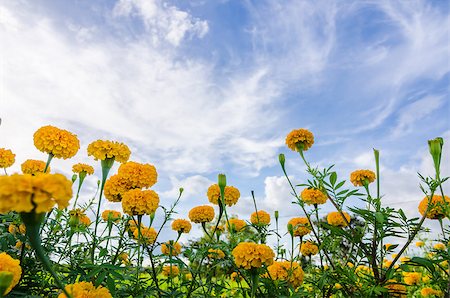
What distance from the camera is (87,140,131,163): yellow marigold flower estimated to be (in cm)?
228

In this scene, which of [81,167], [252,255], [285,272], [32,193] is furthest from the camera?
[81,167]

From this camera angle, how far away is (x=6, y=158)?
3406 millimetres

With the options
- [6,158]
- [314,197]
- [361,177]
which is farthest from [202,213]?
Result: [6,158]

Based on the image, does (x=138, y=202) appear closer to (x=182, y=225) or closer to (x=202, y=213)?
(x=202, y=213)

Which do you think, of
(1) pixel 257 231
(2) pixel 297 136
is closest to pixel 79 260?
(1) pixel 257 231

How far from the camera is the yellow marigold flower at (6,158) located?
11.1ft

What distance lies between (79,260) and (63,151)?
67cm

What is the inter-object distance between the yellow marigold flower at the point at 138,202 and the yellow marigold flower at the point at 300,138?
1.31 m

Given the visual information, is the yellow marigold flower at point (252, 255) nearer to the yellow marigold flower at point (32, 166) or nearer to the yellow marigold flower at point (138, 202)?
the yellow marigold flower at point (138, 202)

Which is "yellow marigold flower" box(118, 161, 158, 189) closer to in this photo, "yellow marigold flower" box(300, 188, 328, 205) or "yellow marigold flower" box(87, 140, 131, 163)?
"yellow marigold flower" box(87, 140, 131, 163)

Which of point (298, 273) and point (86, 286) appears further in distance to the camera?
point (298, 273)

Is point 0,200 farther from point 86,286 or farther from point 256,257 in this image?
point 256,257

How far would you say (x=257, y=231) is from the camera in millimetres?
2619

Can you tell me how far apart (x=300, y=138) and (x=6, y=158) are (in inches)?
100
